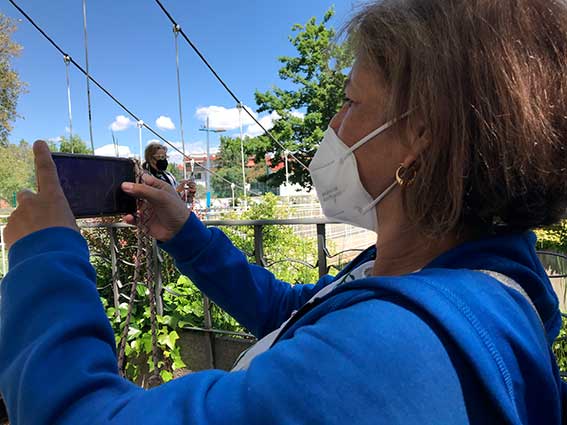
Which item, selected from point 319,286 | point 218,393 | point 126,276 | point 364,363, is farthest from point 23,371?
point 126,276

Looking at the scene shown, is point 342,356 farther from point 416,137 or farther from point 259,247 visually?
point 259,247

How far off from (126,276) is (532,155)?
344 cm

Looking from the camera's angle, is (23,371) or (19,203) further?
(19,203)

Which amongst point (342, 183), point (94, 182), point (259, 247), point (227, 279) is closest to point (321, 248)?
point (259, 247)

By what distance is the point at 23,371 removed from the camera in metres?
0.59

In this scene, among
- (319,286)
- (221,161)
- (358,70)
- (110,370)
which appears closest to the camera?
(110,370)

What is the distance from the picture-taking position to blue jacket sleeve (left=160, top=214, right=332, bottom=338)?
51.5 inches

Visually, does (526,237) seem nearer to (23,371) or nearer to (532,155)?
(532,155)

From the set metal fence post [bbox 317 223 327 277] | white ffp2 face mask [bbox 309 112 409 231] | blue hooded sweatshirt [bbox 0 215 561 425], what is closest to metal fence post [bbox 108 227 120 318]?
metal fence post [bbox 317 223 327 277]

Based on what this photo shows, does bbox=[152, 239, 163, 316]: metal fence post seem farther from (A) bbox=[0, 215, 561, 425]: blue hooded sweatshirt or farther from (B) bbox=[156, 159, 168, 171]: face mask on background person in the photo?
(A) bbox=[0, 215, 561, 425]: blue hooded sweatshirt

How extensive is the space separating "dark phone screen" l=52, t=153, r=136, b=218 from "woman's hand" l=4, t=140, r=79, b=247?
117 millimetres

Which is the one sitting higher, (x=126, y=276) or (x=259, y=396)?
(x=259, y=396)

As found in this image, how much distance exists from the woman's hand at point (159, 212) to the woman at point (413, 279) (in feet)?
1.44

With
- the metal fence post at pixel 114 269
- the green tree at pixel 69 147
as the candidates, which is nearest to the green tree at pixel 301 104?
the green tree at pixel 69 147
